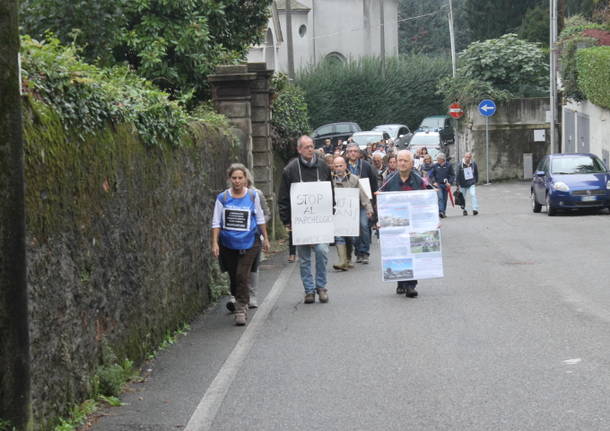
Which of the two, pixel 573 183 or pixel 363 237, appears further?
pixel 573 183

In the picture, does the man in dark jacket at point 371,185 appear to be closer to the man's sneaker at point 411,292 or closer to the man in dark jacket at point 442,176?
the man's sneaker at point 411,292

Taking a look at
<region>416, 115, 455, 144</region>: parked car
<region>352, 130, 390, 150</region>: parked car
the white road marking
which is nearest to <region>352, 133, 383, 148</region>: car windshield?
<region>352, 130, 390, 150</region>: parked car

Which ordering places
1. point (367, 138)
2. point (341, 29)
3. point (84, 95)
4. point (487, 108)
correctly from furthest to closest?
point (341, 29)
point (367, 138)
point (487, 108)
point (84, 95)

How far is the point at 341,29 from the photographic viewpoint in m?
74.1

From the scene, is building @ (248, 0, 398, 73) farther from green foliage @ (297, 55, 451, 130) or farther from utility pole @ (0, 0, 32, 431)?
utility pole @ (0, 0, 32, 431)

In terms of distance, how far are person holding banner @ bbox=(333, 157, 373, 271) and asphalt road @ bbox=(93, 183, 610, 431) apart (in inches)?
53.3

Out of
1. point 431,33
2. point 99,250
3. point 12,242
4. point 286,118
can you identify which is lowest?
point 99,250

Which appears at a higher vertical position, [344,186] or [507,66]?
[507,66]

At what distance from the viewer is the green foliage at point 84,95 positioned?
271 inches

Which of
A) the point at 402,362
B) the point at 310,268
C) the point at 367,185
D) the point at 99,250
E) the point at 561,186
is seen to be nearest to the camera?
the point at 99,250

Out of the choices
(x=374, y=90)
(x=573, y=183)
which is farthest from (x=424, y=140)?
(x=573, y=183)

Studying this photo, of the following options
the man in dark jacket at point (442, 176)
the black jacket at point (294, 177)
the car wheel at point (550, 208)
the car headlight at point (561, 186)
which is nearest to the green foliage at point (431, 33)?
the man in dark jacket at point (442, 176)

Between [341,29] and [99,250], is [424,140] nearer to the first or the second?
[341,29]

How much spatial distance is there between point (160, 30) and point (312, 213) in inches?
361
